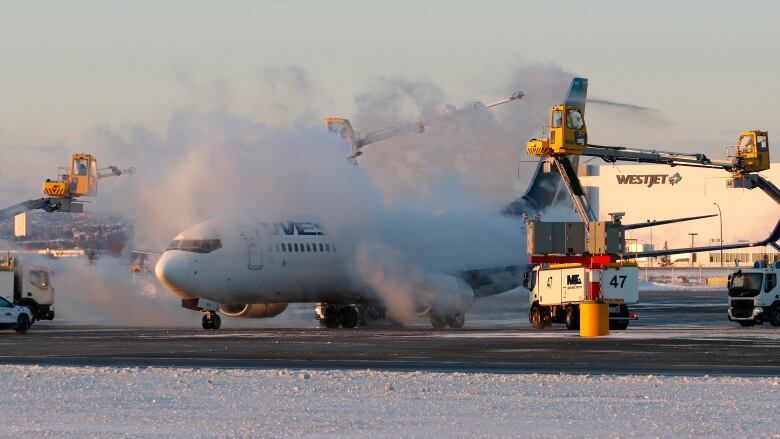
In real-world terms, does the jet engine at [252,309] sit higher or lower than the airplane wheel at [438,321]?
higher

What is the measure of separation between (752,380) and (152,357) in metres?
15.4

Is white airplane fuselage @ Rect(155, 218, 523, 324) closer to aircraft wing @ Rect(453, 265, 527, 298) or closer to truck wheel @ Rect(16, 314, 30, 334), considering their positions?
aircraft wing @ Rect(453, 265, 527, 298)

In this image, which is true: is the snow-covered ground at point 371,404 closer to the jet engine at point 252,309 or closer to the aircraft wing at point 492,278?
the jet engine at point 252,309

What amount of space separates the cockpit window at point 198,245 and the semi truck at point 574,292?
45.3 feet

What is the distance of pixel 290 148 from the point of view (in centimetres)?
5750

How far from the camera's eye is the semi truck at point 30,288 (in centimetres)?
6569

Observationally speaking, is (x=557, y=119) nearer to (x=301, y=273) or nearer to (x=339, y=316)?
(x=339, y=316)

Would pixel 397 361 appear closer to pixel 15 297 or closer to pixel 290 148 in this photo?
Result: pixel 290 148

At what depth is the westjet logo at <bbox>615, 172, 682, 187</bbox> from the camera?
192 meters

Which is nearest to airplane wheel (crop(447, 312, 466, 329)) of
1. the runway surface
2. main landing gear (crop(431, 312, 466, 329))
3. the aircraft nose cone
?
main landing gear (crop(431, 312, 466, 329))

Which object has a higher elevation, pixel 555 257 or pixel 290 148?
pixel 290 148

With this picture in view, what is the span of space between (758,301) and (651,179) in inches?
5566

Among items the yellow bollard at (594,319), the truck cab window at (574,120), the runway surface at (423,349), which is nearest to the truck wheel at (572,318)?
the runway surface at (423,349)

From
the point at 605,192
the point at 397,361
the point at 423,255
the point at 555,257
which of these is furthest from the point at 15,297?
the point at 605,192
